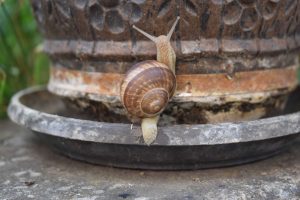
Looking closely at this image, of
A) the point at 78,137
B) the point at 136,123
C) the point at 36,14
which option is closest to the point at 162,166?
the point at 136,123

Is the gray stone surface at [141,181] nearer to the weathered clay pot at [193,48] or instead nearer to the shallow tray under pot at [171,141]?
the shallow tray under pot at [171,141]

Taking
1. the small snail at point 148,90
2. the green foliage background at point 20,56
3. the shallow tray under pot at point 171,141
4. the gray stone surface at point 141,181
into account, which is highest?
the green foliage background at point 20,56

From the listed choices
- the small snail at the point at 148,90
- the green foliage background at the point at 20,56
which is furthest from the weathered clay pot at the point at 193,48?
the green foliage background at the point at 20,56

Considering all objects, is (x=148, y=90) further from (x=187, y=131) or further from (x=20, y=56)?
(x=20, y=56)

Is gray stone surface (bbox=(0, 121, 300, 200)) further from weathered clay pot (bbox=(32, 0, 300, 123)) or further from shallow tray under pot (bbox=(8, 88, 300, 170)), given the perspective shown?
weathered clay pot (bbox=(32, 0, 300, 123))

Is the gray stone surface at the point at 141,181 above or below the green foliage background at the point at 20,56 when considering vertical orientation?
below

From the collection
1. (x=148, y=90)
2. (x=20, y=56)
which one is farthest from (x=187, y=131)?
(x=20, y=56)

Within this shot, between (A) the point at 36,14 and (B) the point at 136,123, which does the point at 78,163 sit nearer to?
(B) the point at 136,123
